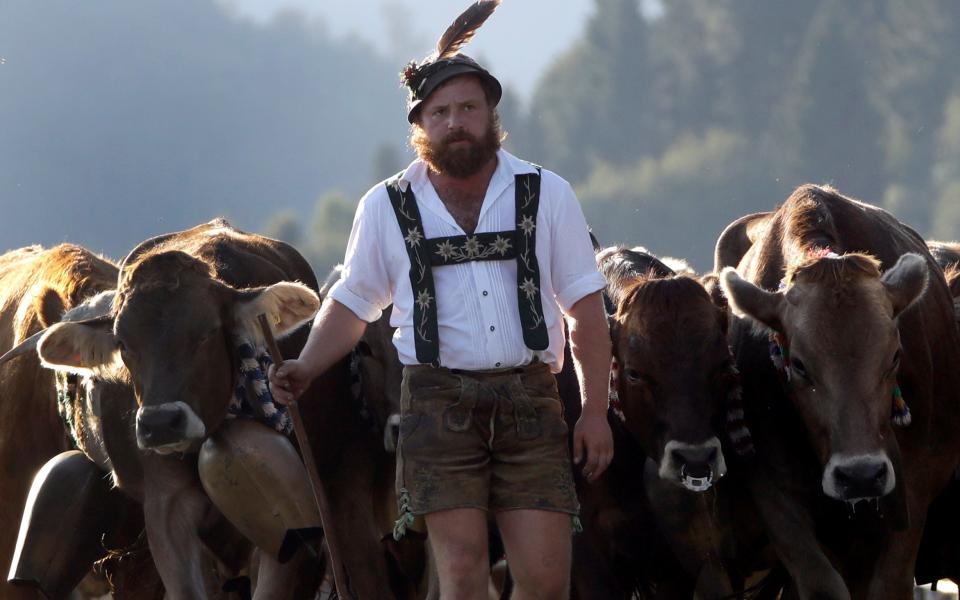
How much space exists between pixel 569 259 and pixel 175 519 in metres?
2.40

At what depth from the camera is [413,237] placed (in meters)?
6.51

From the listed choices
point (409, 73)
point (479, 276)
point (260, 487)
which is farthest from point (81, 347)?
point (479, 276)

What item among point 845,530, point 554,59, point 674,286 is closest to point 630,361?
point 674,286

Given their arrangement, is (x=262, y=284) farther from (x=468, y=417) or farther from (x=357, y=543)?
(x=468, y=417)

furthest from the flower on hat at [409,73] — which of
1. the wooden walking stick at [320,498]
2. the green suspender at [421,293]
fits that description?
the wooden walking stick at [320,498]

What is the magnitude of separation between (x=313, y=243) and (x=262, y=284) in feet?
283

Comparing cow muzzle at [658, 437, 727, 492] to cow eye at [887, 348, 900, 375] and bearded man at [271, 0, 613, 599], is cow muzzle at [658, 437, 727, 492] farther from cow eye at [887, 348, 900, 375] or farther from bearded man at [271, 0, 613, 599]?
bearded man at [271, 0, 613, 599]

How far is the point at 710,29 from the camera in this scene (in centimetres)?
9912

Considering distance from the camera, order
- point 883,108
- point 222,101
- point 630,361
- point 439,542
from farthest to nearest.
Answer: point 222,101 → point 883,108 → point 630,361 → point 439,542

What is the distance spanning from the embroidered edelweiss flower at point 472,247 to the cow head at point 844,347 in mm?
1811

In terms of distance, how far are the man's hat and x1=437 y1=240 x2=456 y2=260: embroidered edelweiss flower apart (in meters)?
0.53

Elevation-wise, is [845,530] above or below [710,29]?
below

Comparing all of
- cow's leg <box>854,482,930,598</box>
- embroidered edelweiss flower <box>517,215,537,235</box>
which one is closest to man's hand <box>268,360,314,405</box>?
embroidered edelweiss flower <box>517,215,537,235</box>

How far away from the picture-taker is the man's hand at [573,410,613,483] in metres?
6.45
